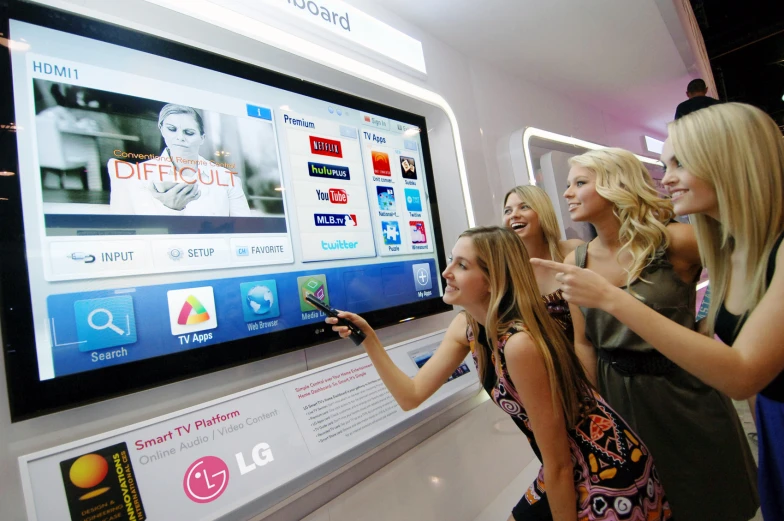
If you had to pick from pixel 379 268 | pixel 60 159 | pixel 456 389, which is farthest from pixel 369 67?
pixel 456 389

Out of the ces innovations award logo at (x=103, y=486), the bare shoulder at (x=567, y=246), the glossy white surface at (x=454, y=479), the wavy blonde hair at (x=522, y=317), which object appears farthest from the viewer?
the bare shoulder at (x=567, y=246)

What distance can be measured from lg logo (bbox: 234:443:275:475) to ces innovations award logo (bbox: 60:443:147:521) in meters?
0.26

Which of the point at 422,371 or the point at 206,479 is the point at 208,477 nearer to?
the point at 206,479

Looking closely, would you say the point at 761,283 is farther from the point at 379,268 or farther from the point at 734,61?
the point at 734,61

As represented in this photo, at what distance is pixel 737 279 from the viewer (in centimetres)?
131

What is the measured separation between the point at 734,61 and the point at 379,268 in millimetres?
8597

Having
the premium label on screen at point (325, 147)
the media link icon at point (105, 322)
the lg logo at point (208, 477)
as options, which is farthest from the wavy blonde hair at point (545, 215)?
the media link icon at point (105, 322)

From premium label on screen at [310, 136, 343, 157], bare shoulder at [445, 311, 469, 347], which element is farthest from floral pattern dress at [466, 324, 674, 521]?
premium label on screen at [310, 136, 343, 157]

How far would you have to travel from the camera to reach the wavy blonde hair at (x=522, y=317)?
4.04 feet

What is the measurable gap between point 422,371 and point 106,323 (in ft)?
3.31

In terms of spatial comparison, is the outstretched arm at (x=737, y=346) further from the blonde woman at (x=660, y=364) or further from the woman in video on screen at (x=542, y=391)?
the blonde woman at (x=660, y=364)

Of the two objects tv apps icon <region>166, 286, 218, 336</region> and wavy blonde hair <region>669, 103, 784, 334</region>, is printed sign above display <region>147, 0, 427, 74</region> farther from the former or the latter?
wavy blonde hair <region>669, 103, 784, 334</region>

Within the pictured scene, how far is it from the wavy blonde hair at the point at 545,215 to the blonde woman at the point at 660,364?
27cm

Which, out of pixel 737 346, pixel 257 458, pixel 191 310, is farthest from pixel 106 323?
pixel 737 346
